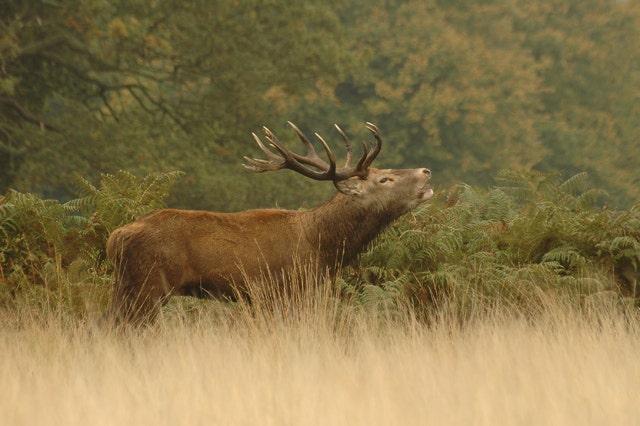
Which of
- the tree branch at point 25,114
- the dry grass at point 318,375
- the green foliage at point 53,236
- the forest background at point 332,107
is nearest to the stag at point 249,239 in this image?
the dry grass at point 318,375

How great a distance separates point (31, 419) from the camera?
4793 millimetres

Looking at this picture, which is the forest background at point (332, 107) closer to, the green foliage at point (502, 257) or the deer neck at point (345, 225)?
the green foliage at point (502, 257)

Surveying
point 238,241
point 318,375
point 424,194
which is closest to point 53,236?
point 238,241

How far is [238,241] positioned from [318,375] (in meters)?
2.10

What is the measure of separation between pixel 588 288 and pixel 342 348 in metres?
2.39

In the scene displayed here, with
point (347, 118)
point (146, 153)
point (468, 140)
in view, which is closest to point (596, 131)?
point (468, 140)

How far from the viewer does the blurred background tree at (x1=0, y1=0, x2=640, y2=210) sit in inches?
710

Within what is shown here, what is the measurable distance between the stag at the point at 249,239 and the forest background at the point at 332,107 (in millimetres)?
461

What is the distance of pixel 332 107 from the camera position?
27188 mm

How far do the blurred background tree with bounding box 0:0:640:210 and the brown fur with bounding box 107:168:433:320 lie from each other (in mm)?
10023

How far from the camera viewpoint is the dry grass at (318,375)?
15.5 feet

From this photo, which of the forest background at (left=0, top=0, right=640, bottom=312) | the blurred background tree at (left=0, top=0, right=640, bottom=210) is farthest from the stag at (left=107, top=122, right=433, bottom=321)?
the blurred background tree at (left=0, top=0, right=640, bottom=210)

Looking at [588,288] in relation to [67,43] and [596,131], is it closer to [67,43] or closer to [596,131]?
[67,43]

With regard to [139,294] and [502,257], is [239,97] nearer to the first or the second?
[502,257]
